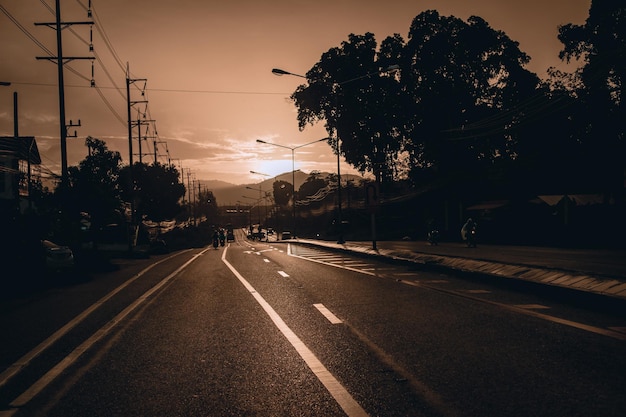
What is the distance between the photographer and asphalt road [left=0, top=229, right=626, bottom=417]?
13.8 ft

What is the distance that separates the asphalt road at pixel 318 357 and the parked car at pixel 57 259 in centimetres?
833

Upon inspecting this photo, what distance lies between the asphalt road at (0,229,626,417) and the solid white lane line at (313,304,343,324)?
7cm

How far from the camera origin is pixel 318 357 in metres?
5.73

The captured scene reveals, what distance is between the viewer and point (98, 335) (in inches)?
289

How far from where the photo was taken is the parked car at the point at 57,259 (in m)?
18.5

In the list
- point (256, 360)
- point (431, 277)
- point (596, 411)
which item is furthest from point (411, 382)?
point (431, 277)

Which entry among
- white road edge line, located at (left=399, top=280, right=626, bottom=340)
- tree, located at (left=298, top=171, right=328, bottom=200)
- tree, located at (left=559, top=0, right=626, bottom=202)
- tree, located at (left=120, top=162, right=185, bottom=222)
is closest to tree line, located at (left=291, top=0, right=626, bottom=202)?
tree, located at (left=559, top=0, right=626, bottom=202)

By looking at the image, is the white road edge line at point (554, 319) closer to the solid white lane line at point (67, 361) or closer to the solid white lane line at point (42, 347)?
the solid white lane line at point (67, 361)

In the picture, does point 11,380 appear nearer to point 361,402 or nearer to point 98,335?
point 98,335

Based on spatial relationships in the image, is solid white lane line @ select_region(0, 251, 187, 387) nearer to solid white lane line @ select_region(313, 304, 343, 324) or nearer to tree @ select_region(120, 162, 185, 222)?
solid white lane line @ select_region(313, 304, 343, 324)

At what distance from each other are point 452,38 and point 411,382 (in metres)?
48.7

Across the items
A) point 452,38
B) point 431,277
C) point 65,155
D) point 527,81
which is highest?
point 452,38

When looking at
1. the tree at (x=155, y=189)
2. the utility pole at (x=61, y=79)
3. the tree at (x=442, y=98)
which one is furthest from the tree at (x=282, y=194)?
the utility pole at (x=61, y=79)

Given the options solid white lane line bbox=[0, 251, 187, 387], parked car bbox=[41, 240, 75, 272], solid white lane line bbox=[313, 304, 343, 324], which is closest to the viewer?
solid white lane line bbox=[0, 251, 187, 387]
